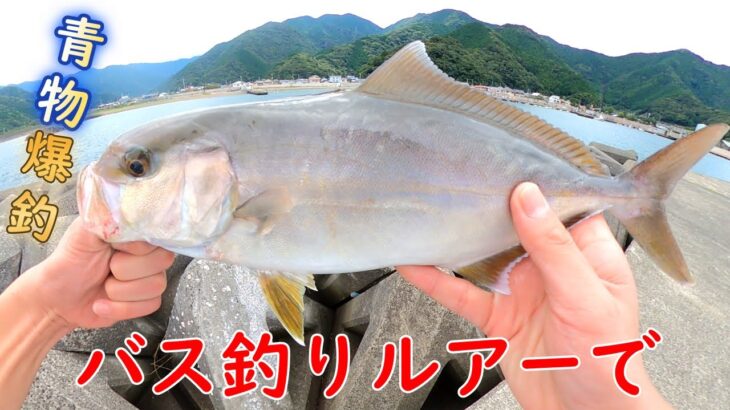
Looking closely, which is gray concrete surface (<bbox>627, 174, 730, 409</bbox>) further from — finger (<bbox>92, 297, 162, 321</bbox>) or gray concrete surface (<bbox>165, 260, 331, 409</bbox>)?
finger (<bbox>92, 297, 162, 321</bbox>)

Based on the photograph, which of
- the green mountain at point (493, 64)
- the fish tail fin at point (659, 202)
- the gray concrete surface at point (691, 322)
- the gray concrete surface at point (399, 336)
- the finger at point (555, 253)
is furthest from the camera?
the green mountain at point (493, 64)

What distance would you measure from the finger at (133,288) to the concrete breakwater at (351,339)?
3.27ft

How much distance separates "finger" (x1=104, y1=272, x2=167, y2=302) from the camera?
1989 mm

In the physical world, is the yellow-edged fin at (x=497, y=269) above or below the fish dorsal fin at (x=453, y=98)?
below

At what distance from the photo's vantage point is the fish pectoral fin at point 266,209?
161 centimetres

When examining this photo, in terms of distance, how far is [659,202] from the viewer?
71.3 inches

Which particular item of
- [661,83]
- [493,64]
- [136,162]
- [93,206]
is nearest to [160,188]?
[136,162]

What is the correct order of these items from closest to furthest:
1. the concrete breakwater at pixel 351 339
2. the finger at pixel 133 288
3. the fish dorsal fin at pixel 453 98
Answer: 1. the fish dorsal fin at pixel 453 98
2. the finger at pixel 133 288
3. the concrete breakwater at pixel 351 339

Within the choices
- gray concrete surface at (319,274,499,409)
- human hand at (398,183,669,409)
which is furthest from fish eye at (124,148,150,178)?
gray concrete surface at (319,274,499,409)

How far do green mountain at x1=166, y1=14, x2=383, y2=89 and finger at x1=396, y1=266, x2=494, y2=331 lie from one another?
48.2ft

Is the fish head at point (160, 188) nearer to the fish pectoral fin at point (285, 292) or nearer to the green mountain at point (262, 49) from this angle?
the fish pectoral fin at point (285, 292)

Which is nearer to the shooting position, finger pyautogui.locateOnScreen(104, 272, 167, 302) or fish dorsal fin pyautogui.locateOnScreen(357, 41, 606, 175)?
fish dorsal fin pyautogui.locateOnScreen(357, 41, 606, 175)

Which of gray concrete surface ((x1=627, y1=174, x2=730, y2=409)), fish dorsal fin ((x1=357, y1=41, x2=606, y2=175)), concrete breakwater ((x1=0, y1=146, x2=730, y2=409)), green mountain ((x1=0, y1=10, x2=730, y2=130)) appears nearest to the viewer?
fish dorsal fin ((x1=357, y1=41, x2=606, y2=175))

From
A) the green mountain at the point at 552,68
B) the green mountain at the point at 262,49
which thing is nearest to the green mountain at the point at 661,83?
the green mountain at the point at 552,68
